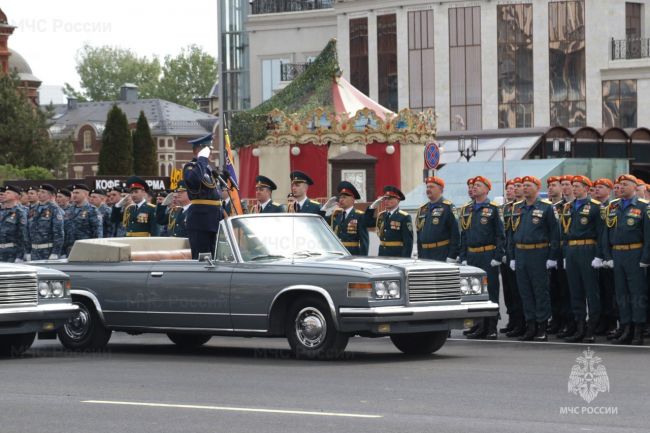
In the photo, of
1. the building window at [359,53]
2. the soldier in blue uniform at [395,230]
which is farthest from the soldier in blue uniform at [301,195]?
the building window at [359,53]

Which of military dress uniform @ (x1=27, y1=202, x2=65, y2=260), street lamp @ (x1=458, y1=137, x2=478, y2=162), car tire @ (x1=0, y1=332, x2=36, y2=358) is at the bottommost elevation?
car tire @ (x1=0, y1=332, x2=36, y2=358)

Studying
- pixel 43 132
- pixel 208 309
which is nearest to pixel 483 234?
pixel 208 309

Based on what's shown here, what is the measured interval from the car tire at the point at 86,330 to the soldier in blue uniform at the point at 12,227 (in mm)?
6577

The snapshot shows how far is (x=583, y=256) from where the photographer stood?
1664 cm

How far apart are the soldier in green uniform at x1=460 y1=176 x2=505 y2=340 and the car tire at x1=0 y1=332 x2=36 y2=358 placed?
5209mm

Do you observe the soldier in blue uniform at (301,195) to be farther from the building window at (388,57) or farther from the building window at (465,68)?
the building window at (388,57)

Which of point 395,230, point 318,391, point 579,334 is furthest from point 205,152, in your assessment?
point 318,391

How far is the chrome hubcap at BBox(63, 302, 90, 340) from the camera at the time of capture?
15.8 meters

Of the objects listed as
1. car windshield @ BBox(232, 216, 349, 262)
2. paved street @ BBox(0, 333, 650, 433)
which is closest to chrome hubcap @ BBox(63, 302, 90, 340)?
paved street @ BBox(0, 333, 650, 433)

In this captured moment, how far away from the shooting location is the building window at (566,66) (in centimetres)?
6544

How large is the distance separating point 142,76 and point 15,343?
143 m

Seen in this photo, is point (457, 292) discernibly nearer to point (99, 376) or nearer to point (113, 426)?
point (99, 376)

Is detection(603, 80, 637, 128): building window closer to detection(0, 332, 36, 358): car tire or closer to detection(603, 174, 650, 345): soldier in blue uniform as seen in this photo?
detection(603, 174, 650, 345): soldier in blue uniform

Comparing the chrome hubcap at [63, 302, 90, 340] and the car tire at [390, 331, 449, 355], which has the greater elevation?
the chrome hubcap at [63, 302, 90, 340]
